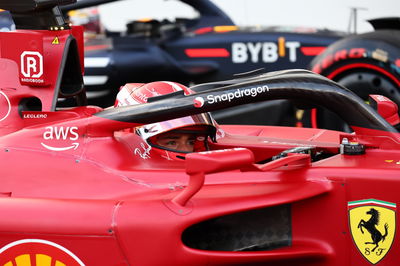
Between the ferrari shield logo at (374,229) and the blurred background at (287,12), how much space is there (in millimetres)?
5113

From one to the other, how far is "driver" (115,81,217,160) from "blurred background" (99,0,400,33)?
166 inches

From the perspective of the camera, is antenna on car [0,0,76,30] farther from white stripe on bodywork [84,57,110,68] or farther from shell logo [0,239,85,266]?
white stripe on bodywork [84,57,110,68]

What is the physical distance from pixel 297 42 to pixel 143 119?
405 centimetres

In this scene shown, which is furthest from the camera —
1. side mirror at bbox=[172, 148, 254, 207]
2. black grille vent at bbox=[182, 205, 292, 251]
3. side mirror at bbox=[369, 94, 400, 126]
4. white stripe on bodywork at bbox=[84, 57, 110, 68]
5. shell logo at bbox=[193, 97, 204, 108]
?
white stripe on bodywork at bbox=[84, 57, 110, 68]

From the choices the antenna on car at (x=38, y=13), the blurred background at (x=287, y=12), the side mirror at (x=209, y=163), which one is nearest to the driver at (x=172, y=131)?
the antenna on car at (x=38, y=13)

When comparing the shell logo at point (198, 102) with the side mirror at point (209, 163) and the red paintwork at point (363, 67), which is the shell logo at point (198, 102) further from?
the red paintwork at point (363, 67)

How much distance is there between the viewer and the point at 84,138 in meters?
3.46

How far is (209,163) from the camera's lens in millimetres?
2871

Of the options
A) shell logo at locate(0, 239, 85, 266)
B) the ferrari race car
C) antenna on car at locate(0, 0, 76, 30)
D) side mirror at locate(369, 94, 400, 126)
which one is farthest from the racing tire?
shell logo at locate(0, 239, 85, 266)

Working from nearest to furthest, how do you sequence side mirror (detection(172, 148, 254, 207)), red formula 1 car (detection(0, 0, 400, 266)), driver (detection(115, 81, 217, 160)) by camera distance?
side mirror (detection(172, 148, 254, 207))
red formula 1 car (detection(0, 0, 400, 266))
driver (detection(115, 81, 217, 160))

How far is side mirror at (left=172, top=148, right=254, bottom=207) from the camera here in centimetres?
287

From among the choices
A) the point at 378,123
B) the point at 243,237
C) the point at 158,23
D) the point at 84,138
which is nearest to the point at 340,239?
the point at 243,237

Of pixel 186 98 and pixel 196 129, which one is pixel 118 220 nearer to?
pixel 186 98

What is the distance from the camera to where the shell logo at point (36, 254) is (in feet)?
9.89
